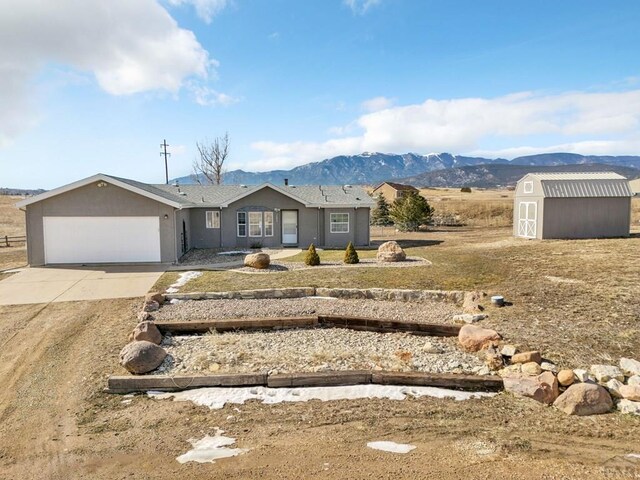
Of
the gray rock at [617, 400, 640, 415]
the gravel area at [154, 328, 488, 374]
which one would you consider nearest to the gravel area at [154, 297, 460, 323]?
the gravel area at [154, 328, 488, 374]

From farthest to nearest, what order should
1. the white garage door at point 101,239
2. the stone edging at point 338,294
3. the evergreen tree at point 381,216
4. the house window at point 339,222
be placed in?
the evergreen tree at point 381,216, the house window at point 339,222, the white garage door at point 101,239, the stone edging at point 338,294

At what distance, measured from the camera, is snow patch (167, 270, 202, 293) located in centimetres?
1297

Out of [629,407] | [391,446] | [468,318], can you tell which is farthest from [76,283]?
[629,407]

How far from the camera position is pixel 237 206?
77.2ft

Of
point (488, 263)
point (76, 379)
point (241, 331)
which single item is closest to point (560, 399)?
point (241, 331)

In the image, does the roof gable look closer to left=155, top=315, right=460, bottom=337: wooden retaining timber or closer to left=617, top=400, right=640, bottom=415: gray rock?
left=155, top=315, right=460, bottom=337: wooden retaining timber

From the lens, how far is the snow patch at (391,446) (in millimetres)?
5078

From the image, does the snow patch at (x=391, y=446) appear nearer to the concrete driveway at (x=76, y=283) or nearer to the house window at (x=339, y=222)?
the concrete driveway at (x=76, y=283)

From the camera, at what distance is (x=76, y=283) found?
14.3 metres

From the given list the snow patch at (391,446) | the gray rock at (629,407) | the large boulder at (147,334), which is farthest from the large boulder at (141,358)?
the gray rock at (629,407)

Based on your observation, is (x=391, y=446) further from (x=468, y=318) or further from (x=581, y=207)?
(x=581, y=207)

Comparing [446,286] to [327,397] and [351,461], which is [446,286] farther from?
[351,461]

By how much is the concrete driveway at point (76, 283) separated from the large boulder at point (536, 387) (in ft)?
33.6

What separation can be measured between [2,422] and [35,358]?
2.43 metres
